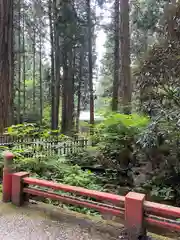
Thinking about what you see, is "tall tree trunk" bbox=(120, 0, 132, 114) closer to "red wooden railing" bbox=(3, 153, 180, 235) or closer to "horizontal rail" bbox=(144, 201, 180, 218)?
"red wooden railing" bbox=(3, 153, 180, 235)

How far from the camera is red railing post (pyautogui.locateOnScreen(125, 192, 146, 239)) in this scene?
9.98 ft

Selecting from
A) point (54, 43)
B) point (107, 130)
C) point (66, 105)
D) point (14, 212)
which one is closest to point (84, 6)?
point (54, 43)

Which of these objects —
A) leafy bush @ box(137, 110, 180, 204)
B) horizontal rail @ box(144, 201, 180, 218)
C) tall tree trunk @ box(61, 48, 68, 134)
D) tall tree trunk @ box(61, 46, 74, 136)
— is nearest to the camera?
horizontal rail @ box(144, 201, 180, 218)

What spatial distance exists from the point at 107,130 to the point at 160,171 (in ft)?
6.50

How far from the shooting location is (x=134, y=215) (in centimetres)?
308

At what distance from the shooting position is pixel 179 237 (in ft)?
13.3

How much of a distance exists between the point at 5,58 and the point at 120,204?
7.12 m

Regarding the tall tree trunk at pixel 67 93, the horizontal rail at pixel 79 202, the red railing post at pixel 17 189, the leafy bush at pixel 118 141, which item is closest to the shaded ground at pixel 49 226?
the red railing post at pixel 17 189

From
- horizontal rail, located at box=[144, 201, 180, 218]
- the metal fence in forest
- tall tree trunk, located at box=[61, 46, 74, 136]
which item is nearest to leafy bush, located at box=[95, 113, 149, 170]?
the metal fence in forest

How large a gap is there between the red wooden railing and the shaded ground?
21 centimetres

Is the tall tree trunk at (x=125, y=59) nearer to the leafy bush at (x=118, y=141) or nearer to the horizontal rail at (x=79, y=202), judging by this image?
the leafy bush at (x=118, y=141)

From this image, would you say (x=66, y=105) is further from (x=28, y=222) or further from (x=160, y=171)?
(x=28, y=222)

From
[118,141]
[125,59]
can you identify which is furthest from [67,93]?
[118,141]

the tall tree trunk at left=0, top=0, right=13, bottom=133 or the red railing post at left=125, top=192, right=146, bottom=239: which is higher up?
the tall tree trunk at left=0, top=0, right=13, bottom=133
